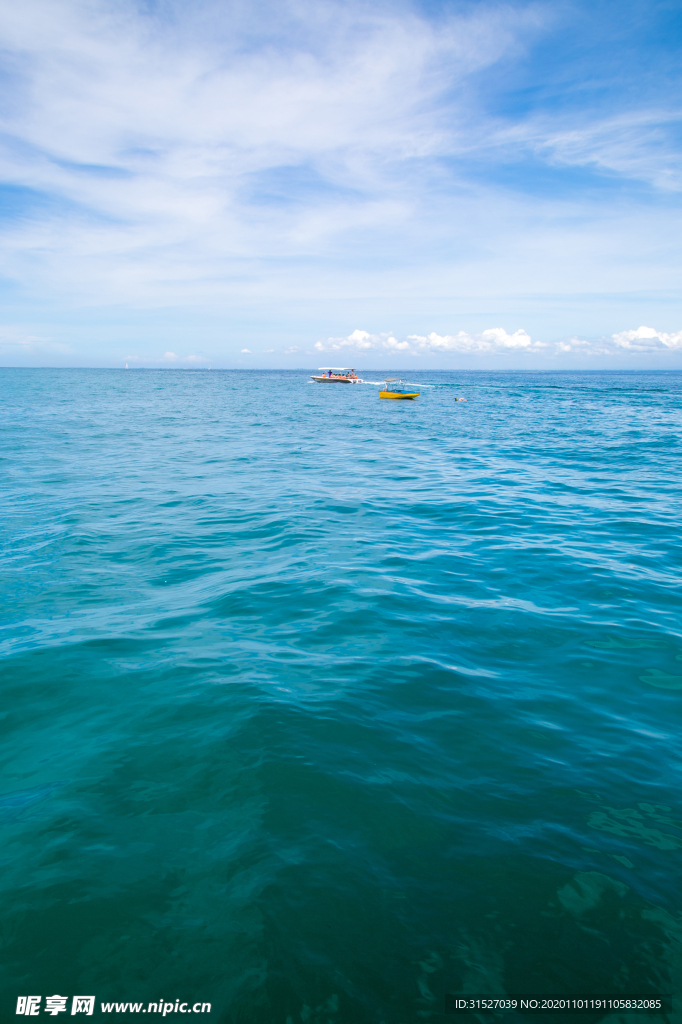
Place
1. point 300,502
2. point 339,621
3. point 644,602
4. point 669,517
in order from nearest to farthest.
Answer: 1. point 339,621
2. point 644,602
3. point 669,517
4. point 300,502

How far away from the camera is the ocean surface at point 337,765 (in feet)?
12.6

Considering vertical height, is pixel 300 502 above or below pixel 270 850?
above

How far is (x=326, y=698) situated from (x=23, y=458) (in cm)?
2297

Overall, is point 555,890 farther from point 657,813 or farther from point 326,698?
point 326,698

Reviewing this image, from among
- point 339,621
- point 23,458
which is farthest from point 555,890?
point 23,458

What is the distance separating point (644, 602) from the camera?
31.1 feet

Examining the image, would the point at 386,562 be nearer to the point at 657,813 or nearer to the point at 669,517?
the point at 657,813

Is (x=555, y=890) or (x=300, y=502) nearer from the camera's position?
(x=555, y=890)

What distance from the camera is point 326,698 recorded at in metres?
6.77

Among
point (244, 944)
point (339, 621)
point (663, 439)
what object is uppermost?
point (663, 439)

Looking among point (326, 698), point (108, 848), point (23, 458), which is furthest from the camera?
point (23, 458)

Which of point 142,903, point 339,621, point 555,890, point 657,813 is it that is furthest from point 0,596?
point 657,813

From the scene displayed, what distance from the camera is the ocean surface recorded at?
384 cm

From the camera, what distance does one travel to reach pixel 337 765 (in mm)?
5664
